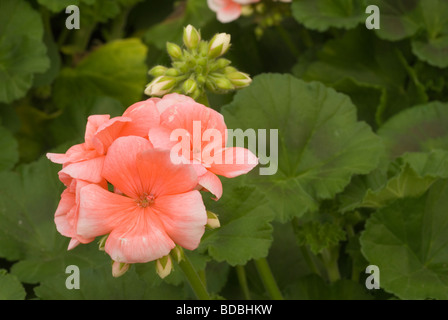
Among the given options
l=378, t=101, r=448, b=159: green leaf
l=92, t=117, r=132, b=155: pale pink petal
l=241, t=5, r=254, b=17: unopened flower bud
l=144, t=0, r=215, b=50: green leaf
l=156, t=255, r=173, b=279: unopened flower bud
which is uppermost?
l=144, t=0, r=215, b=50: green leaf

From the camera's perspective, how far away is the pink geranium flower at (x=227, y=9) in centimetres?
212

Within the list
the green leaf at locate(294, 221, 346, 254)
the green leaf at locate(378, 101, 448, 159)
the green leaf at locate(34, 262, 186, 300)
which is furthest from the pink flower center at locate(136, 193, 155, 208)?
the green leaf at locate(378, 101, 448, 159)

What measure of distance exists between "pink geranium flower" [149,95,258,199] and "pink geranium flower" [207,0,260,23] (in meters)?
1.04

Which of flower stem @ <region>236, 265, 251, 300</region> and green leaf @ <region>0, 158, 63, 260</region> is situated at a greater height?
green leaf @ <region>0, 158, 63, 260</region>

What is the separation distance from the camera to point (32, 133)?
2342 mm

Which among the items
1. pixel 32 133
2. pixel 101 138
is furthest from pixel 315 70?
pixel 101 138

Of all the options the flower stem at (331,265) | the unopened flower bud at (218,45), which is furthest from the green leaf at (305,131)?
the unopened flower bud at (218,45)

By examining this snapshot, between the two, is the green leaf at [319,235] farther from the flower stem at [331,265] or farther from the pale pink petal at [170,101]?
the pale pink petal at [170,101]

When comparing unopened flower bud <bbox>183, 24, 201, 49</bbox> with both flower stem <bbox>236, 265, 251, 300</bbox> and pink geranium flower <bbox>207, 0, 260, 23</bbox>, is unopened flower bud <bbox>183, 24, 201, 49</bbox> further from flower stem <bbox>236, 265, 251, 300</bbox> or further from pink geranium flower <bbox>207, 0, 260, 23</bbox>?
pink geranium flower <bbox>207, 0, 260, 23</bbox>

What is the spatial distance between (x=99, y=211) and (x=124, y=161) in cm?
8

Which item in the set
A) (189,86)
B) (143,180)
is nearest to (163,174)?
(143,180)

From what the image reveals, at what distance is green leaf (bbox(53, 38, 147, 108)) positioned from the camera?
238 cm

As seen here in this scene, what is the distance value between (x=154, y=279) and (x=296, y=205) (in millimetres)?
365

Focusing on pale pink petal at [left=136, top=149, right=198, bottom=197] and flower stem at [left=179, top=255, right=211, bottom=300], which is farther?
flower stem at [left=179, top=255, right=211, bottom=300]
